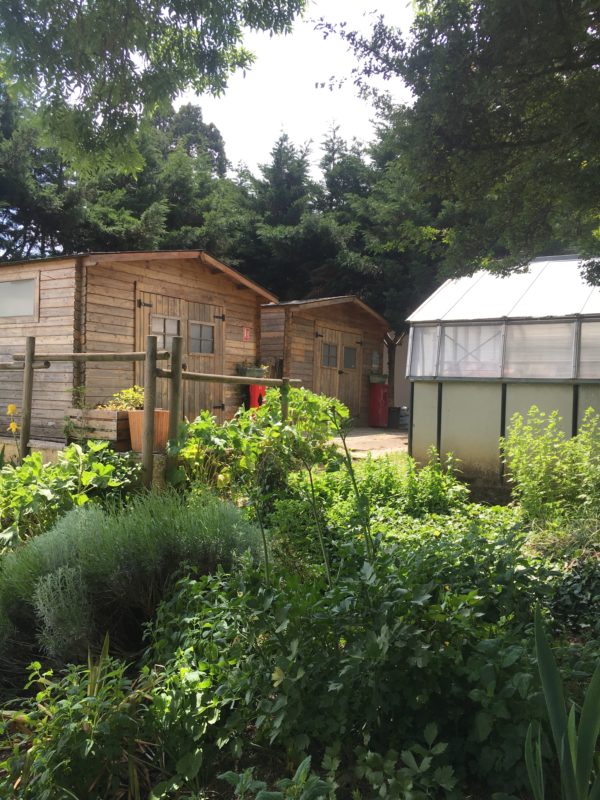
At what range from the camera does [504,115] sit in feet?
10.4

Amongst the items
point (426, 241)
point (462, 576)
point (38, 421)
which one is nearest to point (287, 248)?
point (38, 421)

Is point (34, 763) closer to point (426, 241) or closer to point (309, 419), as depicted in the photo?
point (426, 241)

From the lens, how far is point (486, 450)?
742 centimetres

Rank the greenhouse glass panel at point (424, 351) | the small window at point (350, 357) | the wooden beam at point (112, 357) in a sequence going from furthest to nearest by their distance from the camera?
the small window at point (350, 357)
the greenhouse glass panel at point (424, 351)
the wooden beam at point (112, 357)

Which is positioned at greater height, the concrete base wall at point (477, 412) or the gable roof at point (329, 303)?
the gable roof at point (329, 303)

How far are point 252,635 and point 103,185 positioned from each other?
19.5 m

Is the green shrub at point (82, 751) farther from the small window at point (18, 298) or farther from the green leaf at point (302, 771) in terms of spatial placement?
the small window at point (18, 298)

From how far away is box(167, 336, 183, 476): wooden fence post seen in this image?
506 centimetres

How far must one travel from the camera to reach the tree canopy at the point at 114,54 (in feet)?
11.5

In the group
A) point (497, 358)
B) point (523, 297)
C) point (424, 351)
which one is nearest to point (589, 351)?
point (497, 358)

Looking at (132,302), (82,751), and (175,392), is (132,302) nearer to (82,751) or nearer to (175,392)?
(175,392)

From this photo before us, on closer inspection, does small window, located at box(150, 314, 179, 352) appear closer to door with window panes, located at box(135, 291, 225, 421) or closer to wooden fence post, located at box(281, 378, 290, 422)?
door with window panes, located at box(135, 291, 225, 421)

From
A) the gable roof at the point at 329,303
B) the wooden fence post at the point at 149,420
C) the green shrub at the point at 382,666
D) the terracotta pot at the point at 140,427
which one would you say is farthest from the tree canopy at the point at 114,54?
the gable roof at the point at 329,303

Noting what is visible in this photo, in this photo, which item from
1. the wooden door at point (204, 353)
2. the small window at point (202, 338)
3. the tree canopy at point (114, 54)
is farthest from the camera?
the small window at point (202, 338)
